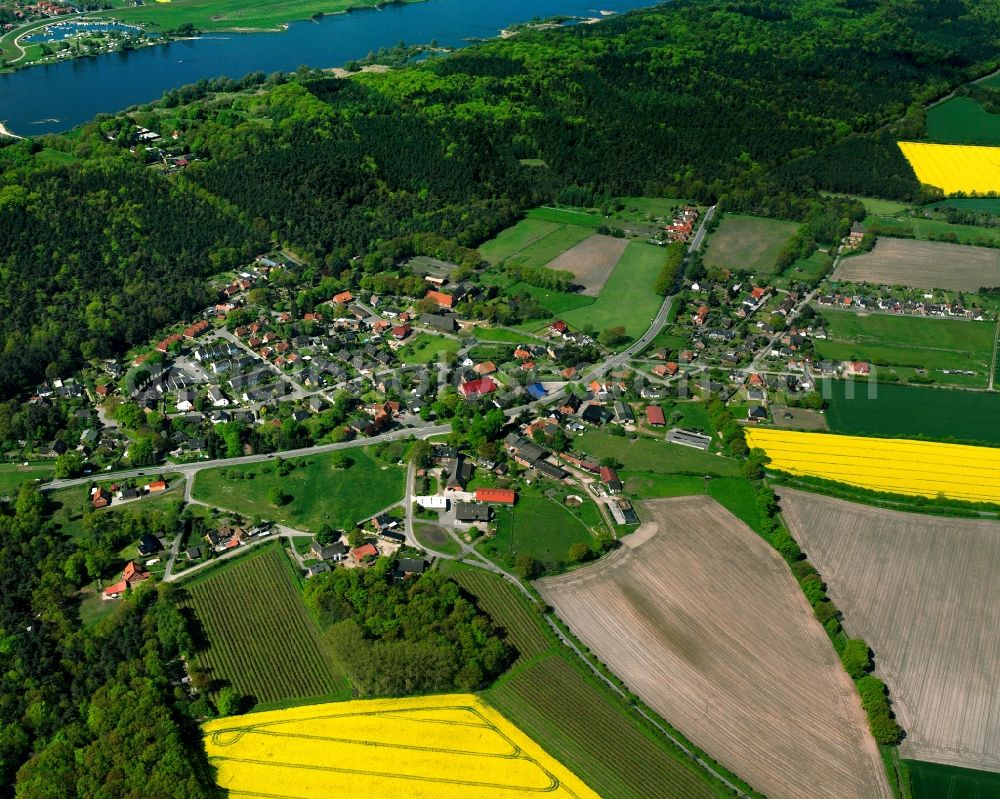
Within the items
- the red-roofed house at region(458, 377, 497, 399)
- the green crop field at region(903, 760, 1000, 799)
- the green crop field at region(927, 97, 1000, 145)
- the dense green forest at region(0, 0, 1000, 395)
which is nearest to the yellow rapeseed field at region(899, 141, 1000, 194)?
the dense green forest at region(0, 0, 1000, 395)

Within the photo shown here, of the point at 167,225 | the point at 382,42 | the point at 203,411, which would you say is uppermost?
the point at 382,42

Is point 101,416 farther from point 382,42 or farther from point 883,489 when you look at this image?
point 382,42

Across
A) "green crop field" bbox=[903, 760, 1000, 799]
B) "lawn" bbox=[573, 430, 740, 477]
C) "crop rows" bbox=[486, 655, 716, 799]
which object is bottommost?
"green crop field" bbox=[903, 760, 1000, 799]

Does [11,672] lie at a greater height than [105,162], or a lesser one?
lesser

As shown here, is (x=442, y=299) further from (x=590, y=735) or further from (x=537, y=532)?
(x=590, y=735)

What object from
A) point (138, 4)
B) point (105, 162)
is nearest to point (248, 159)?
point (105, 162)

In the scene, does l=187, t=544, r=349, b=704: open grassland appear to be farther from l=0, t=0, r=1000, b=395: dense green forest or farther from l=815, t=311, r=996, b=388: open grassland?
l=815, t=311, r=996, b=388: open grassland

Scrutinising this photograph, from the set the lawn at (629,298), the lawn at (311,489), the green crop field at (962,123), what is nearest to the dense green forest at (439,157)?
the green crop field at (962,123)
